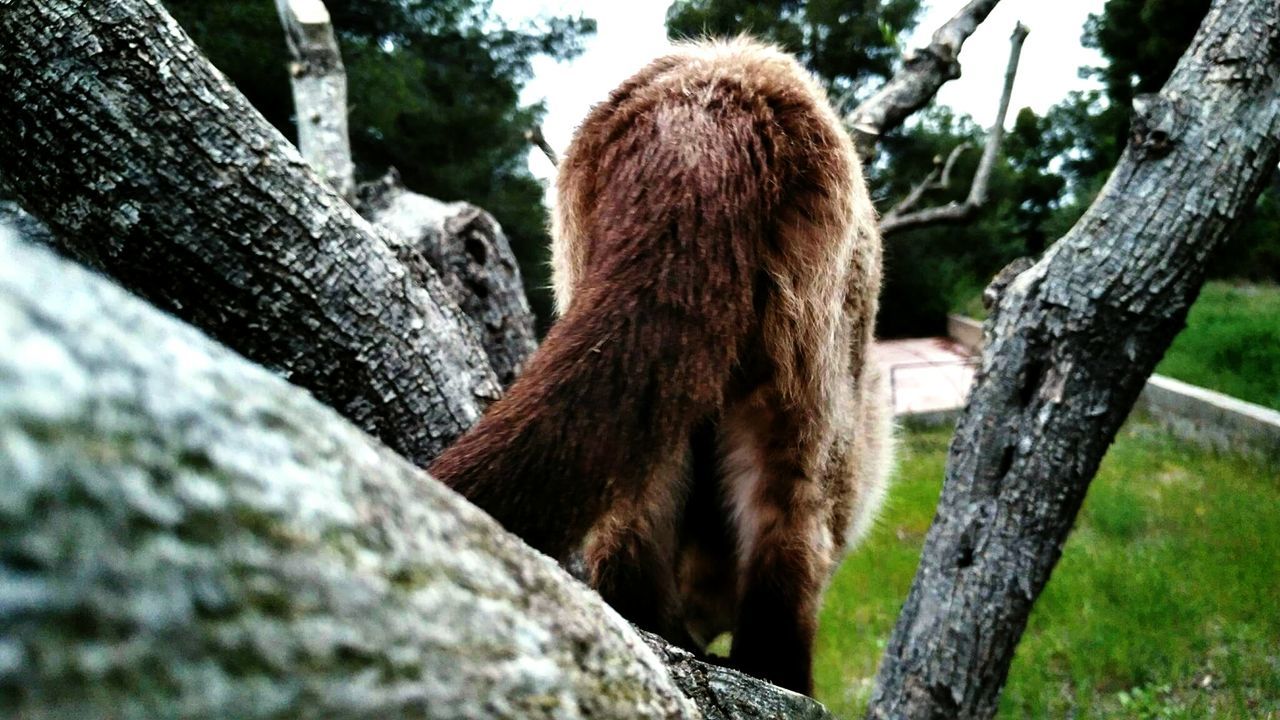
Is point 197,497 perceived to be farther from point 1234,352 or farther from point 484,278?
point 1234,352

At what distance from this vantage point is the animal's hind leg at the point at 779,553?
221cm

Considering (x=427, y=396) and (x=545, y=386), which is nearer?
(x=545, y=386)

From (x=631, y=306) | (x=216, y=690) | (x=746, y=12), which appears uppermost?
(x=746, y=12)

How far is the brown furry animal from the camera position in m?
1.39

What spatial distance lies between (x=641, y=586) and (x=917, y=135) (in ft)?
65.0

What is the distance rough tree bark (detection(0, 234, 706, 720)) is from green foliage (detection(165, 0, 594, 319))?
992cm

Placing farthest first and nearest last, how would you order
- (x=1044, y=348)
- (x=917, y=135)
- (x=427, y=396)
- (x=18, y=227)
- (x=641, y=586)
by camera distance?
(x=917, y=135) → (x=1044, y=348) → (x=641, y=586) → (x=427, y=396) → (x=18, y=227)

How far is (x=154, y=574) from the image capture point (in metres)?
0.47

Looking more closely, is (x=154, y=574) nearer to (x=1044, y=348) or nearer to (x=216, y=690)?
(x=216, y=690)

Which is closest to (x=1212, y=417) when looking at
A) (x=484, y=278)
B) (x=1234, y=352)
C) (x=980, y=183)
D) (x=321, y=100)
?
(x=1234, y=352)

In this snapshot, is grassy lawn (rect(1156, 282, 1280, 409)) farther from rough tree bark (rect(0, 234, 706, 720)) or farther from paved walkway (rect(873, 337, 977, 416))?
rough tree bark (rect(0, 234, 706, 720))

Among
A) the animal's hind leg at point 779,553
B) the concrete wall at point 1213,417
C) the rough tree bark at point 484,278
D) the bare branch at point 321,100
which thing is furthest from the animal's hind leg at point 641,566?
the concrete wall at point 1213,417

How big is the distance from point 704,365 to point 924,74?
3057mm

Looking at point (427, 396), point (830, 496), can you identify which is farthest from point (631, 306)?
point (830, 496)
